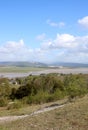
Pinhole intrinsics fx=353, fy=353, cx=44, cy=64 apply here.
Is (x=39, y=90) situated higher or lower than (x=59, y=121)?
lower

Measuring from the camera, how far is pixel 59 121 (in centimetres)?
1761

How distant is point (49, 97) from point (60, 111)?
2132cm

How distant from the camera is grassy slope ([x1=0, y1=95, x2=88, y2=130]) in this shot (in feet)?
54.7

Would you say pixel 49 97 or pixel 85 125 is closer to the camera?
pixel 85 125

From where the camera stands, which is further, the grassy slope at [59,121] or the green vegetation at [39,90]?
the green vegetation at [39,90]

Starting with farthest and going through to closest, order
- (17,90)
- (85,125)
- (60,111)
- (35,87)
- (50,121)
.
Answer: (17,90)
(35,87)
(60,111)
(50,121)
(85,125)

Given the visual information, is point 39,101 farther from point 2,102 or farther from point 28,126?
point 28,126

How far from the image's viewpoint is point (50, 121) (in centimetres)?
1800

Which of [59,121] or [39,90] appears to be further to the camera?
Answer: [39,90]

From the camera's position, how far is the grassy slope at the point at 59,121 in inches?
657

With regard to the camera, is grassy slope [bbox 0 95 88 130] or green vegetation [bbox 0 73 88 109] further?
green vegetation [bbox 0 73 88 109]

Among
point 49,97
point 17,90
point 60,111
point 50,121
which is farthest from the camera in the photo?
point 17,90

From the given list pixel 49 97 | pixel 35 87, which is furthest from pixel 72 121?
pixel 35 87

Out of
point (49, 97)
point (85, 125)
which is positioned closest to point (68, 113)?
point (85, 125)
